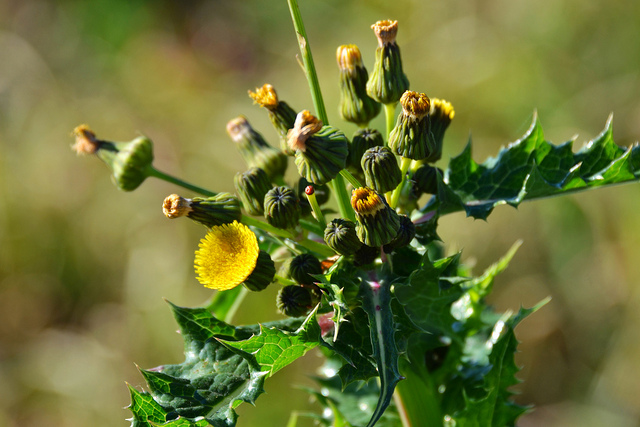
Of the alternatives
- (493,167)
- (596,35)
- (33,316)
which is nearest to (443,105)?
(493,167)

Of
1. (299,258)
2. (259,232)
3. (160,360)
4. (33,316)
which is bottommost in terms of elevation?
(299,258)

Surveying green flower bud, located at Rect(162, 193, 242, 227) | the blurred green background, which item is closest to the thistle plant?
green flower bud, located at Rect(162, 193, 242, 227)

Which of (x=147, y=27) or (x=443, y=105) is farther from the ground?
(x=147, y=27)

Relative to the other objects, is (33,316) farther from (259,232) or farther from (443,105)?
(443,105)

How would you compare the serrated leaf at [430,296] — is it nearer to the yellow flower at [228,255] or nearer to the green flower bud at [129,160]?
the yellow flower at [228,255]

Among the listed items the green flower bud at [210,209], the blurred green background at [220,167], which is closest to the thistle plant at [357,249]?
the green flower bud at [210,209]
